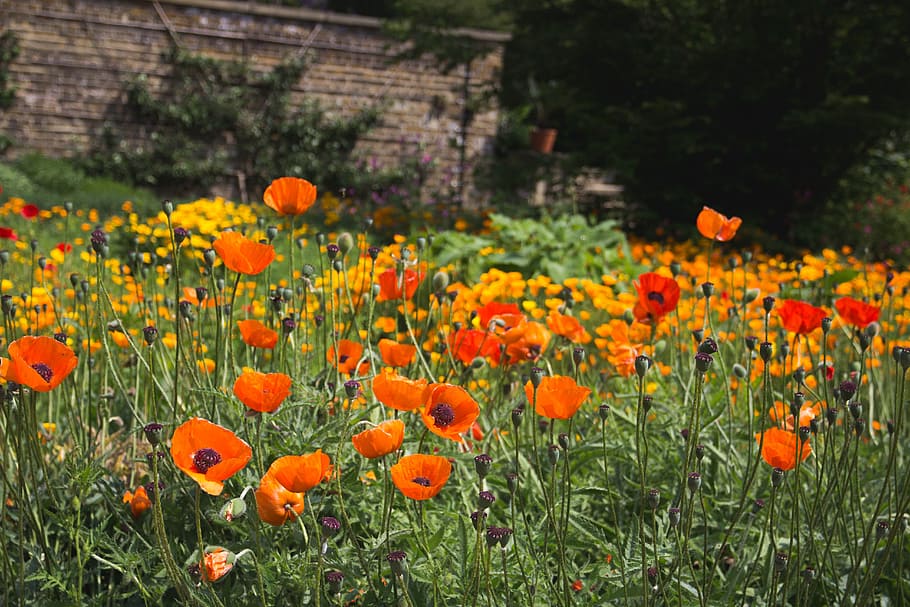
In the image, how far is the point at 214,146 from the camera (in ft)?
34.2

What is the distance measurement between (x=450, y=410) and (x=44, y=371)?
55 cm

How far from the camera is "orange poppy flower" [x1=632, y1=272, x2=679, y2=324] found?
1773 millimetres

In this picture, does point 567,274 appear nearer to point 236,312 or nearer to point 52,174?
point 236,312

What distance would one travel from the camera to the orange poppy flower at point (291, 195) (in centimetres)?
158

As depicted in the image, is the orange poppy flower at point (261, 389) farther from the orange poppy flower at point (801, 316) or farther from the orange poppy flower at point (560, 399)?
the orange poppy flower at point (801, 316)

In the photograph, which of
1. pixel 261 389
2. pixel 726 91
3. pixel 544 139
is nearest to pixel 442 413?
pixel 261 389

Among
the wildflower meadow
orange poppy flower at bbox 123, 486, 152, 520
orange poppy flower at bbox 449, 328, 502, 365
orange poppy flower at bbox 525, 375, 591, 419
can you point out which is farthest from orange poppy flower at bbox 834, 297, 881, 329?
orange poppy flower at bbox 123, 486, 152, 520

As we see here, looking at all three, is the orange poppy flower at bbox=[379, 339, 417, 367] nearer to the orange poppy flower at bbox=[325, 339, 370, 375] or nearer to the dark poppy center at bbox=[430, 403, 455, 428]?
the orange poppy flower at bbox=[325, 339, 370, 375]

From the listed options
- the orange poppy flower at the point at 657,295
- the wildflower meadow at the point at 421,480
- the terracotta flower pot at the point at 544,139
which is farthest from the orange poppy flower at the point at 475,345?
the terracotta flower pot at the point at 544,139

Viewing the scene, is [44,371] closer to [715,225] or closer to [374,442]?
[374,442]

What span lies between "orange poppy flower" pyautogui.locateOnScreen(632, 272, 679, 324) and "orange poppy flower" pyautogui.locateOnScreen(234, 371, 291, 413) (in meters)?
0.89

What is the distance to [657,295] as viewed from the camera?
5.88ft

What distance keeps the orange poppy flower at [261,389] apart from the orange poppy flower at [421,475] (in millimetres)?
209

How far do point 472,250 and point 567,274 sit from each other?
0.63 m
